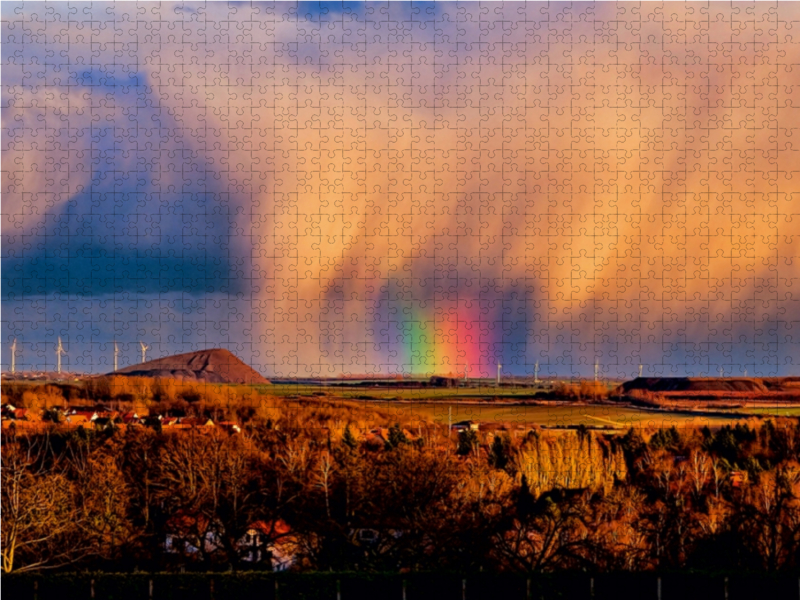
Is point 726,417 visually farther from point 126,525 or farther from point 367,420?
point 126,525

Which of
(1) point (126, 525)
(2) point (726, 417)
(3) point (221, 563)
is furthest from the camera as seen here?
(2) point (726, 417)

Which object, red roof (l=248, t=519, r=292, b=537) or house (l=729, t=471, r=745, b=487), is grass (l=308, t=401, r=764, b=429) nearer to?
house (l=729, t=471, r=745, b=487)

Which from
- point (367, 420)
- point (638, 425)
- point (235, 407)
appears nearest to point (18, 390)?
point (235, 407)

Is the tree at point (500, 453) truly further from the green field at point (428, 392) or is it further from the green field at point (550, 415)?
the green field at point (428, 392)

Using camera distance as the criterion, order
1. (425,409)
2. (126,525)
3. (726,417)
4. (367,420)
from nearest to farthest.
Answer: (126,525) < (367,420) < (726,417) < (425,409)

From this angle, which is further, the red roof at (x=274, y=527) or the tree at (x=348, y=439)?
the tree at (x=348, y=439)

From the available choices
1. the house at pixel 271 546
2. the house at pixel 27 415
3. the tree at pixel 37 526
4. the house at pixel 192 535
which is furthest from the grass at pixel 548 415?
the tree at pixel 37 526
